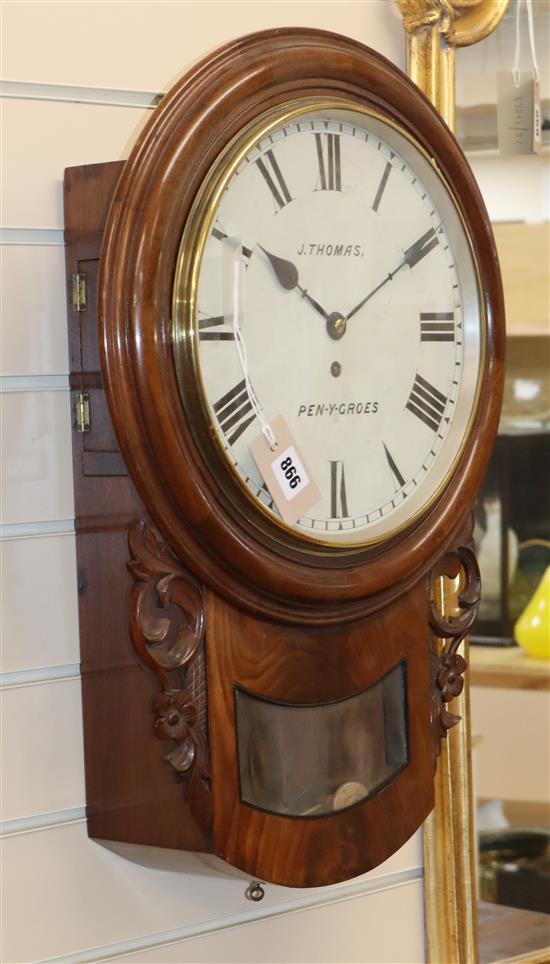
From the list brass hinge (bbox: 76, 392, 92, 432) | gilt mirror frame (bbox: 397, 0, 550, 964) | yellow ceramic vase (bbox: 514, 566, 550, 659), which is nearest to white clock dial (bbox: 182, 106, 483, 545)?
brass hinge (bbox: 76, 392, 92, 432)

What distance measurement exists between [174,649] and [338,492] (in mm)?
171

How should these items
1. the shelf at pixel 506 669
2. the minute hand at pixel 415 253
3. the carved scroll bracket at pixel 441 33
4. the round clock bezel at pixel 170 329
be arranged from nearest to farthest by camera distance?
the round clock bezel at pixel 170 329 → the minute hand at pixel 415 253 → the carved scroll bracket at pixel 441 33 → the shelf at pixel 506 669

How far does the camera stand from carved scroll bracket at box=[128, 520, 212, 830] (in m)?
0.86

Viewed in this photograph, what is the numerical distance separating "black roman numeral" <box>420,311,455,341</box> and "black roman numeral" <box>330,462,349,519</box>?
0.44 ft

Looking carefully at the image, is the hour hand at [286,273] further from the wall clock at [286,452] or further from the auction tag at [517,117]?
the auction tag at [517,117]

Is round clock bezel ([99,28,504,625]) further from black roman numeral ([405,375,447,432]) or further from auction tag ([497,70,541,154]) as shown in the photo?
auction tag ([497,70,541,154])

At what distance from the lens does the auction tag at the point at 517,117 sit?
1.14 m

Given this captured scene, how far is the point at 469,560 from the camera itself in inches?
40.5

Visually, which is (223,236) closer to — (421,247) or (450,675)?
(421,247)

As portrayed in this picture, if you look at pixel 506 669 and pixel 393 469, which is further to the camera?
pixel 506 669

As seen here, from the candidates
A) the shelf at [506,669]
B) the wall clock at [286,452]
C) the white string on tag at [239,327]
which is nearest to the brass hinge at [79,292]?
the wall clock at [286,452]

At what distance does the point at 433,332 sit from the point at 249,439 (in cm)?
20

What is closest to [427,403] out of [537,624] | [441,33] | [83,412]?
[83,412]

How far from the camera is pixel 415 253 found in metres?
0.97
